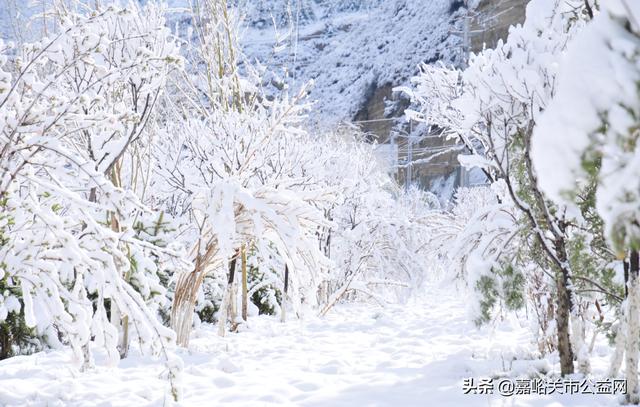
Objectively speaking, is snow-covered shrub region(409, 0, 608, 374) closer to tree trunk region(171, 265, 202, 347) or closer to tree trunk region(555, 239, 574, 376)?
tree trunk region(555, 239, 574, 376)

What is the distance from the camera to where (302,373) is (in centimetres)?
444

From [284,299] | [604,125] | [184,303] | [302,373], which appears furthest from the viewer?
[284,299]

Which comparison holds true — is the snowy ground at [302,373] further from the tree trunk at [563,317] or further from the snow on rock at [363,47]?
the snow on rock at [363,47]

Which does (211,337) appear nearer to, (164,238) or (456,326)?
(164,238)

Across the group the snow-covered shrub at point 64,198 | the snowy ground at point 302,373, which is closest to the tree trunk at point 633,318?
the snowy ground at point 302,373

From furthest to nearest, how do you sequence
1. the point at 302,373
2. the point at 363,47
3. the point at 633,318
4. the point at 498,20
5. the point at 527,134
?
the point at 363,47 → the point at 498,20 → the point at 302,373 → the point at 527,134 → the point at 633,318

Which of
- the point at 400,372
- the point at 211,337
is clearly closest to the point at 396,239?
the point at 211,337

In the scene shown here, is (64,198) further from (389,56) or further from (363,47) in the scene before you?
(363,47)

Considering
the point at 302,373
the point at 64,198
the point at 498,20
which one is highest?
the point at 498,20

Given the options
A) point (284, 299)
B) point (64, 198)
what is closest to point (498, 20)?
point (284, 299)

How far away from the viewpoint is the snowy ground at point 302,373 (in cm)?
348

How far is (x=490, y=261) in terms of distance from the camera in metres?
4.15

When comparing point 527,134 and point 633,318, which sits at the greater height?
point 527,134

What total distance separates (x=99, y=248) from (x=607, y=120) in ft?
8.98
